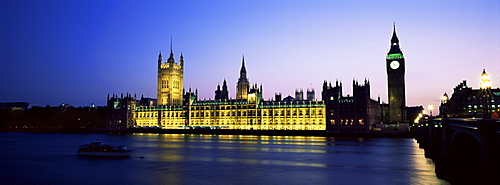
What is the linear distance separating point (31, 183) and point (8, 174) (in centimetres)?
779

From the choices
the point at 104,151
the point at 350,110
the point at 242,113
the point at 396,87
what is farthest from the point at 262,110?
the point at 104,151

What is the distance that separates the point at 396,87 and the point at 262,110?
4382 centimetres

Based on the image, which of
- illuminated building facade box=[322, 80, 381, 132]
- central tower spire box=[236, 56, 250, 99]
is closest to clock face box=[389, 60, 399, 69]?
illuminated building facade box=[322, 80, 381, 132]

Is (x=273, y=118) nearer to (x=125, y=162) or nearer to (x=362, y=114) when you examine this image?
(x=362, y=114)

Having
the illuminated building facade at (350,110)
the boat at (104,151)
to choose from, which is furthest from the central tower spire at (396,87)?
the boat at (104,151)

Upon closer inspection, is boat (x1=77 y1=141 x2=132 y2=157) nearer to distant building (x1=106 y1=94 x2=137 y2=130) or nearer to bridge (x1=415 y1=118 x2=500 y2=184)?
bridge (x1=415 y1=118 x2=500 y2=184)

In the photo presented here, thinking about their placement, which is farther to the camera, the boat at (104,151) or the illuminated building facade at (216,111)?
the illuminated building facade at (216,111)

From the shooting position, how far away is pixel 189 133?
5733 inches

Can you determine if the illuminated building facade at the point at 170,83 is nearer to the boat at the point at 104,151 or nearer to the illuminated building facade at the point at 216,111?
the illuminated building facade at the point at 216,111

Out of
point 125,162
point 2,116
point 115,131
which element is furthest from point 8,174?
point 2,116

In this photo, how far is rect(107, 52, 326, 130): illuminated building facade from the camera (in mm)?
135875

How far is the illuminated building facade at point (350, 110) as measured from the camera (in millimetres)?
124500

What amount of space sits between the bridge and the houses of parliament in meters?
81.5

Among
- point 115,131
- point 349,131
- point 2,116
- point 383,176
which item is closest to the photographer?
point 383,176
